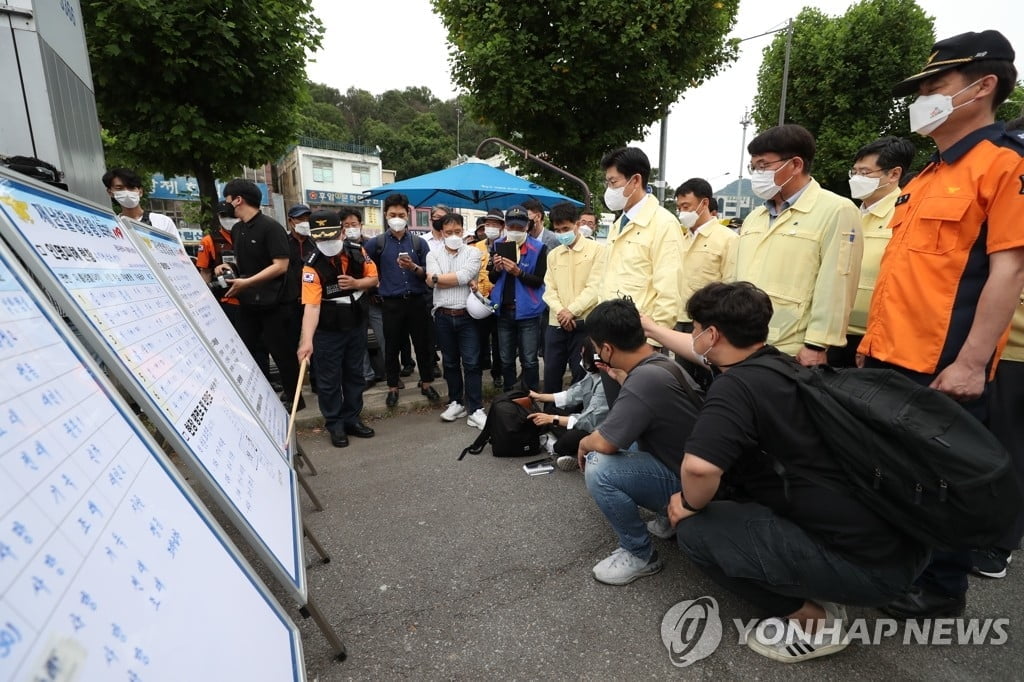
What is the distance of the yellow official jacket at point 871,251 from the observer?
292 centimetres

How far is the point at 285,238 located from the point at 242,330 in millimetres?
1008

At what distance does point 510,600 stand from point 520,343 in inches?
107

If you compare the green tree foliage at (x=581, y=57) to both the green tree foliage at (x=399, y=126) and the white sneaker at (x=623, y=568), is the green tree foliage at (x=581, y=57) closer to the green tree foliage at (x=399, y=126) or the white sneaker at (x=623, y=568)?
the white sneaker at (x=623, y=568)

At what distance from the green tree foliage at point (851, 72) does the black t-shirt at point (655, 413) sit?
17831mm

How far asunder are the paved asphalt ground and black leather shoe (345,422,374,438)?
0.82 metres

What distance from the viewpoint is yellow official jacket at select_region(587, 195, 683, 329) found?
310cm

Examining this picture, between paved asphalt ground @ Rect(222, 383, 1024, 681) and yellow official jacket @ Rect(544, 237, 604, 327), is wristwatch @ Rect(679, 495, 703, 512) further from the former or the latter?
yellow official jacket @ Rect(544, 237, 604, 327)

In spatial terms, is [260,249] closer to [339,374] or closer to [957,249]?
[339,374]

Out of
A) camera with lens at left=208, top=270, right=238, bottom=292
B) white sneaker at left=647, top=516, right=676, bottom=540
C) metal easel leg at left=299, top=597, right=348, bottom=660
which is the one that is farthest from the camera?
camera with lens at left=208, top=270, right=238, bottom=292

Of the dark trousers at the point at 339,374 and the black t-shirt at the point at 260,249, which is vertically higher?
the black t-shirt at the point at 260,249

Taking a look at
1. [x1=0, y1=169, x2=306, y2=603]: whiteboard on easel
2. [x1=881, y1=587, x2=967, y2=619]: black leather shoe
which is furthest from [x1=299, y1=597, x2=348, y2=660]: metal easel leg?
[x1=881, y1=587, x2=967, y2=619]: black leather shoe

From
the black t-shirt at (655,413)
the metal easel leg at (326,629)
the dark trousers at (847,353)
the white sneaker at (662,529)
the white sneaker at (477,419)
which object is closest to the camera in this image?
the metal easel leg at (326,629)

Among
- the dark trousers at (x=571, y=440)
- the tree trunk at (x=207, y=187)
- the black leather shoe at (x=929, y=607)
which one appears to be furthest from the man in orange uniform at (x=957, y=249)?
the tree trunk at (x=207, y=187)

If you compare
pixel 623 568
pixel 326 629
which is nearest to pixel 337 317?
pixel 326 629
